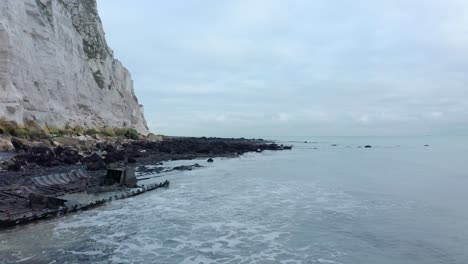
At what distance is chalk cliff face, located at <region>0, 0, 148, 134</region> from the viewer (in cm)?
3662

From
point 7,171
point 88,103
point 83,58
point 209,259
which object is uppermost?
point 83,58

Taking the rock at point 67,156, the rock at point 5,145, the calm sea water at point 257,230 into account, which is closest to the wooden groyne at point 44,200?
the calm sea water at point 257,230

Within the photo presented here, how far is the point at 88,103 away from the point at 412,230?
158 ft

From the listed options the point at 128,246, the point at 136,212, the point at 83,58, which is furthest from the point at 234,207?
the point at 83,58

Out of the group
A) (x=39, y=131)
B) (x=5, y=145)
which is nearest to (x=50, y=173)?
(x=5, y=145)

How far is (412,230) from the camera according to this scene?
1266 centimetres

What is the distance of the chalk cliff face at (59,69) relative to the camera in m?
36.6

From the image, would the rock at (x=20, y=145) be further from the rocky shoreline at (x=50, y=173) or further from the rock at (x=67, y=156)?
the rock at (x=67, y=156)

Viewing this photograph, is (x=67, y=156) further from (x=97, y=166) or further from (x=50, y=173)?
(x=50, y=173)

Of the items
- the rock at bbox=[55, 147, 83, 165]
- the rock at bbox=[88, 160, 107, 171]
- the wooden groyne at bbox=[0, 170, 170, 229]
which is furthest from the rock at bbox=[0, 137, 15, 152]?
the wooden groyne at bbox=[0, 170, 170, 229]

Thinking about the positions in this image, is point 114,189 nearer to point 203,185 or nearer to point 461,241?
point 203,185

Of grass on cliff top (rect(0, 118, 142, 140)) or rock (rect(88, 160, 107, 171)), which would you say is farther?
grass on cliff top (rect(0, 118, 142, 140))

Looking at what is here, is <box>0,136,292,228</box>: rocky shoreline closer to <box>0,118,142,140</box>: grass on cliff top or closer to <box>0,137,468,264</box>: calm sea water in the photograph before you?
<box>0,137,468,264</box>: calm sea water

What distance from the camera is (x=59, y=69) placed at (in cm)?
4650
